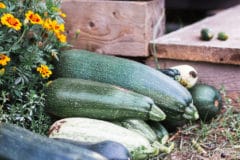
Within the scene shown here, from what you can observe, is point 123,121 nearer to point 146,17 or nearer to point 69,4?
point 146,17

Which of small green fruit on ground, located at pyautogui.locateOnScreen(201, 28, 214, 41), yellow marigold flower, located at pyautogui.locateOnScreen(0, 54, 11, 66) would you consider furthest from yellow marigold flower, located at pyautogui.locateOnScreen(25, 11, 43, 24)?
small green fruit on ground, located at pyautogui.locateOnScreen(201, 28, 214, 41)

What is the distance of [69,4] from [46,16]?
2.51ft

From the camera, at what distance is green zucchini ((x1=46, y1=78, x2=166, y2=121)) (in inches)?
96.9

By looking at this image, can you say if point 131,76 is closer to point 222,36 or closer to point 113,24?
point 113,24

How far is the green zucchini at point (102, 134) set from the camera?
221 centimetres

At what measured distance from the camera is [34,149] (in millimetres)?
1891

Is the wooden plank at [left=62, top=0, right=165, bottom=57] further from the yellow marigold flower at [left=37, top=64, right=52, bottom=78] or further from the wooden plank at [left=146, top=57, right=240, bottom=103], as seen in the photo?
the yellow marigold flower at [left=37, top=64, right=52, bottom=78]

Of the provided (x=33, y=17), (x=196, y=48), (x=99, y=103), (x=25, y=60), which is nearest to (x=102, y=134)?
(x=99, y=103)

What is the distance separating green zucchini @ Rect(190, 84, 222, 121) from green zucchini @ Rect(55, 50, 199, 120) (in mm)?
190

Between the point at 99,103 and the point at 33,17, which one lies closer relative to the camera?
the point at 33,17

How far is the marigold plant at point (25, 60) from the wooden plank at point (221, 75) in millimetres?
977

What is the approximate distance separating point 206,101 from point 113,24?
0.84 meters

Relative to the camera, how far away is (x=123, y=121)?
250cm

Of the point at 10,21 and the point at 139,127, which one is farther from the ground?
the point at 10,21
